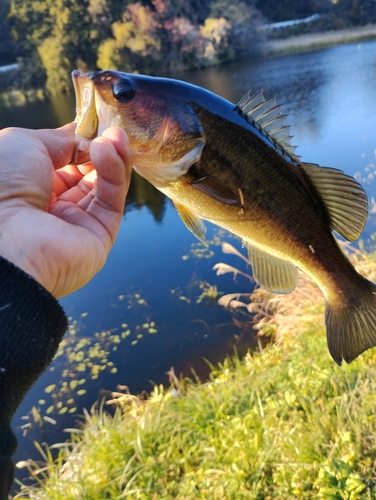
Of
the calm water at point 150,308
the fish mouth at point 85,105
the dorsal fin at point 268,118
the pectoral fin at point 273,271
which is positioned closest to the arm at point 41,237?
the fish mouth at point 85,105

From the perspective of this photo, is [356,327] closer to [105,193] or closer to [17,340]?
[105,193]

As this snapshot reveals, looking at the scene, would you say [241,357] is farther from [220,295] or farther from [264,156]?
[264,156]

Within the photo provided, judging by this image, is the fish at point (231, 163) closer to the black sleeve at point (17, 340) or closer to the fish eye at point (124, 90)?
the fish eye at point (124, 90)

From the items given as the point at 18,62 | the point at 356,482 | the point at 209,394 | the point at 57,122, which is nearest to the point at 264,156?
the point at 356,482

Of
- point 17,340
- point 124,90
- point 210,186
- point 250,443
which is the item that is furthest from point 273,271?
point 250,443

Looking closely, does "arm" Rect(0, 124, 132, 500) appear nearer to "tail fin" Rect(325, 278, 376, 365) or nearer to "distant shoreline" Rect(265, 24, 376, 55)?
"tail fin" Rect(325, 278, 376, 365)
